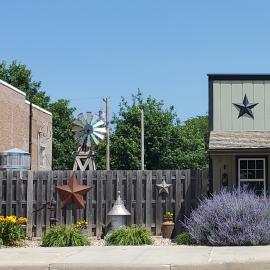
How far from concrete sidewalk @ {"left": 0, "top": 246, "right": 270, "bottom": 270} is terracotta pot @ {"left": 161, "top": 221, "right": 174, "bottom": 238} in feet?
10.2

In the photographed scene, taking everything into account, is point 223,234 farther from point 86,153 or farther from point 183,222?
point 86,153

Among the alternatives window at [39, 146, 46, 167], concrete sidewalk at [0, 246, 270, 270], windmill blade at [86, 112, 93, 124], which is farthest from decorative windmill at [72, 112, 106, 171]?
concrete sidewalk at [0, 246, 270, 270]

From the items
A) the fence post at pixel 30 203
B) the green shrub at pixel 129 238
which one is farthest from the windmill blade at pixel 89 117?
the green shrub at pixel 129 238

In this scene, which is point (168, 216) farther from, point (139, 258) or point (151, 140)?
point (151, 140)

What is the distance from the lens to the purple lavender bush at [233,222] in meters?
13.7

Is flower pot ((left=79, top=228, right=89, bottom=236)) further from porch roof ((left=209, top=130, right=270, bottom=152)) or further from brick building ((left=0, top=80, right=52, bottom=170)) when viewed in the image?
brick building ((left=0, top=80, right=52, bottom=170))

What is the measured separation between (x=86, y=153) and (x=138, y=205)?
444 inches

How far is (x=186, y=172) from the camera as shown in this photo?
57.3 ft

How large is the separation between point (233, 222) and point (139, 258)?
3131mm

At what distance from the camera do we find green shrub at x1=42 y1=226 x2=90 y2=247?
14734 mm

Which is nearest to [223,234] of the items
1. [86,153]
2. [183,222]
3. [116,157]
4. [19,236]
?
[183,222]

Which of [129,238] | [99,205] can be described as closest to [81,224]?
[99,205]

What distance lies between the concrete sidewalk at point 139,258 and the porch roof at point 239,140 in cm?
391

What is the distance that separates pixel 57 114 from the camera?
1884 inches
